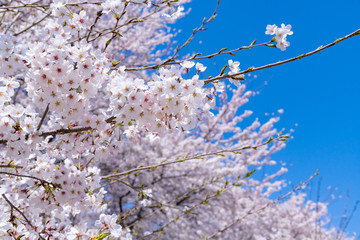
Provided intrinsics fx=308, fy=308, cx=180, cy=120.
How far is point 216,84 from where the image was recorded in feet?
5.99

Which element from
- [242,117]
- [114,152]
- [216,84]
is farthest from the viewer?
[242,117]

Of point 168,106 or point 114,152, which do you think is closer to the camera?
point 168,106

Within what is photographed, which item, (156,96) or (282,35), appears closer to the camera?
(156,96)

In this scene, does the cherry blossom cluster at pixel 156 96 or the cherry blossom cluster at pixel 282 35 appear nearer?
the cherry blossom cluster at pixel 156 96

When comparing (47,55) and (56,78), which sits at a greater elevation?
(47,55)

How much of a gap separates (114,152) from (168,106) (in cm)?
87

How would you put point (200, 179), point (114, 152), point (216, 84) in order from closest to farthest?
1. point (216, 84)
2. point (114, 152)
3. point (200, 179)

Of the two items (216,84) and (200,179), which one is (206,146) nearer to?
(200,179)

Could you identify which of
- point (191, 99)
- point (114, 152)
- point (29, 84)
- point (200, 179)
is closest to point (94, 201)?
point (114, 152)

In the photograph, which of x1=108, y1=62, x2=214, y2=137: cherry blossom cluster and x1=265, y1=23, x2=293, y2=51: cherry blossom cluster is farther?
x1=265, y1=23, x2=293, y2=51: cherry blossom cluster

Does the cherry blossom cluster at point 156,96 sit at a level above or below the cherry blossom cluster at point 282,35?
below

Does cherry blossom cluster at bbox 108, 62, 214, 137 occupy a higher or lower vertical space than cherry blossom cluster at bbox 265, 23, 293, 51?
lower

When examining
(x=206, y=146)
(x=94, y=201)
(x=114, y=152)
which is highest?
(x=206, y=146)

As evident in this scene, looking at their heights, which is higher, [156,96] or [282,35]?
[282,35]
